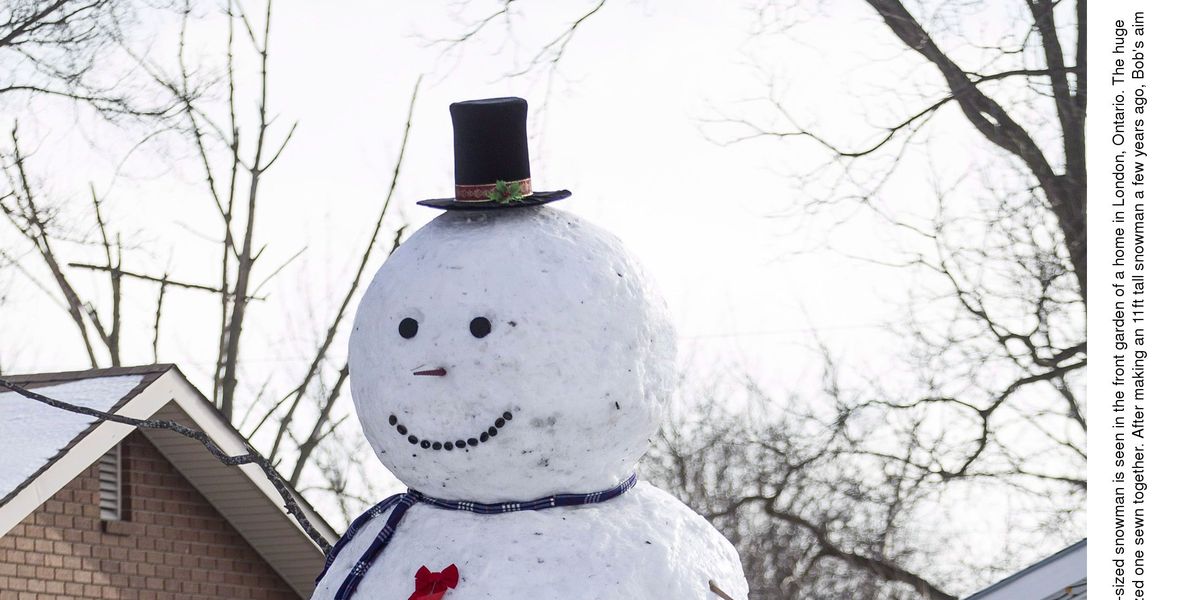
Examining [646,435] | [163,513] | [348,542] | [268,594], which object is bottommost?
[268,594]

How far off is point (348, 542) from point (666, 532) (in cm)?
106

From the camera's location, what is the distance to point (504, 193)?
511cm

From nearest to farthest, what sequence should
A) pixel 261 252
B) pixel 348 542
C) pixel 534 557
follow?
pixel 534 557, pixel 348 542, pixel 261 252

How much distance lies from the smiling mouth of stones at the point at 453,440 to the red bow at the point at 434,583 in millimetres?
357

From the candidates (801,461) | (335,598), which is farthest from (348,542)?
(801,461)

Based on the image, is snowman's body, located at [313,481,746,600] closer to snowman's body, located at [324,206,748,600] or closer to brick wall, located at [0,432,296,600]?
snowman's body, located at [324,206,748,600]

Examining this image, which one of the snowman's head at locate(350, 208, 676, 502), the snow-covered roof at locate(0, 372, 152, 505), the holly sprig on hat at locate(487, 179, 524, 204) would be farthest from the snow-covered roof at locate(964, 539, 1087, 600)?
the snow-covered roof at locate(0, 372, 152, 505)

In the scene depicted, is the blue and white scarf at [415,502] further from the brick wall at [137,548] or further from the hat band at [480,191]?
the brick wall at [137,548]

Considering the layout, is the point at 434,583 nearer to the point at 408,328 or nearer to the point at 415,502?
the point at 415,502

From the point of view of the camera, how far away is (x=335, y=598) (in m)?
5.02

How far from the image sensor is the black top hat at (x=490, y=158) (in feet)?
16.8

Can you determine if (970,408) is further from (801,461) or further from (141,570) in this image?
(141,570)

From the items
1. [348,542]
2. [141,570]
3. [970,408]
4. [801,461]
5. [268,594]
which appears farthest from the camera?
[801,461]

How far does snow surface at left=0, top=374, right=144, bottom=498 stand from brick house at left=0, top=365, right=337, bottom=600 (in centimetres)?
1
